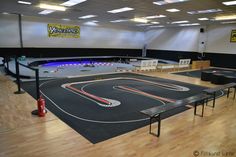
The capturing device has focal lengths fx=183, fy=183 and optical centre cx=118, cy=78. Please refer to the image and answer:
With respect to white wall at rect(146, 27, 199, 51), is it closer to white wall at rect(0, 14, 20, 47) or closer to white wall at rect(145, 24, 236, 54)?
white wall at rect(145, 24, 236, 54)

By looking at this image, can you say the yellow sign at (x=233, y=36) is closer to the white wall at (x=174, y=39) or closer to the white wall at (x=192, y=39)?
the white wall at (x=192, y=39)

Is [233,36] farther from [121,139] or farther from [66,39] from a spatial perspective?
[121,139]

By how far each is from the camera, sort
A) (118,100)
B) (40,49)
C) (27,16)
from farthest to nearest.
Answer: (40,49) < (27,16) < (118,100)

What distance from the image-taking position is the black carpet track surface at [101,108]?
3527 millimetres

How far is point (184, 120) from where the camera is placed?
404cm

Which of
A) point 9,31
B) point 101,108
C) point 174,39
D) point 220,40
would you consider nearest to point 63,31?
point 9,31

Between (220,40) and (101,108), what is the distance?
13.1 meters

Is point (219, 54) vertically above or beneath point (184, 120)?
above

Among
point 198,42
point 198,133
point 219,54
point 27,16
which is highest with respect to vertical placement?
point 27,16

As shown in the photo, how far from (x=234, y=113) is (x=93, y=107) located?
11.6 ft

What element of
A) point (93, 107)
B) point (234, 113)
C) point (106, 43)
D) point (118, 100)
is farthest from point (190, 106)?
point (106, 43)

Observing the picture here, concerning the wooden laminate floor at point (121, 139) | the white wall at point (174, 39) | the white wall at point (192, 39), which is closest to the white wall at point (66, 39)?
the white wall at point (174, 39)

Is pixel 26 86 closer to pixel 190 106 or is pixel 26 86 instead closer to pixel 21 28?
pixel 190 106

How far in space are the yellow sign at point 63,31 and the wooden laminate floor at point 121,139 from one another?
11.1 m
